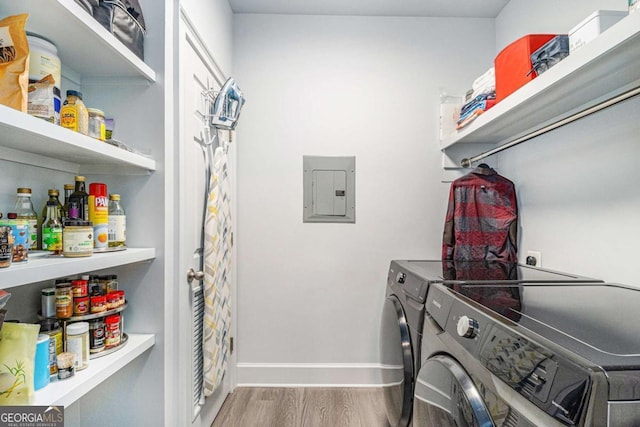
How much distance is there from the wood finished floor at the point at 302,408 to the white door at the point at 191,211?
20 centimetres

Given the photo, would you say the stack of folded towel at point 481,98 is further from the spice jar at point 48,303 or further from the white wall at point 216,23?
the spice jar at point 48,303

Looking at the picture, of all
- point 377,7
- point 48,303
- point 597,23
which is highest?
point 377,7

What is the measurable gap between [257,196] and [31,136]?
1442 mm

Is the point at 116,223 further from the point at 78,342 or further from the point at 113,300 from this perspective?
the point at 78,342

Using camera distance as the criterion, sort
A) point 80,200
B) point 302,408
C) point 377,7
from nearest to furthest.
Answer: point 80,200 → point 302,408 → point 377,7

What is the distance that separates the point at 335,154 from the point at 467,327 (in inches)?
60.6

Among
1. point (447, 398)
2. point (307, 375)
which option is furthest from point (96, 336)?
point (307, 375)

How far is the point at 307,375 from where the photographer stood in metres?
2.14

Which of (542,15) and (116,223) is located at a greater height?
(542,15)

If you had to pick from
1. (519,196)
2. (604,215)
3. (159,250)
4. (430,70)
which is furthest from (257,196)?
(604,215)

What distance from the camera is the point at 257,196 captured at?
2.16 meters

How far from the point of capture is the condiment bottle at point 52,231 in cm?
89

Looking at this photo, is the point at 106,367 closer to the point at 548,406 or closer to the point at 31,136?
the point at 31,136

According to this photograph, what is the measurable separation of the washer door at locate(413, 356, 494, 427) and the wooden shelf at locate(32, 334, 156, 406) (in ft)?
3.01
